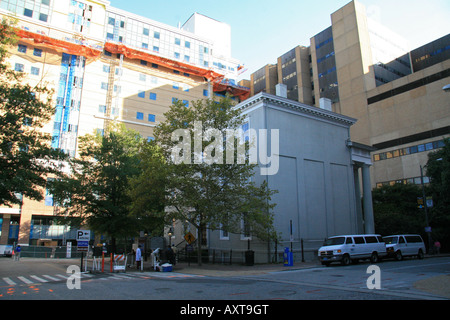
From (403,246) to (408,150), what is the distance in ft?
135

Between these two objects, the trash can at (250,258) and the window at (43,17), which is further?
the window at (43,17)

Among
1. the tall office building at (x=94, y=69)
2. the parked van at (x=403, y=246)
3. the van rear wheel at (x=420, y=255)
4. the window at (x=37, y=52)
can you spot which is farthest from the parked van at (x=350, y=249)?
the window at (x=37, y=52)

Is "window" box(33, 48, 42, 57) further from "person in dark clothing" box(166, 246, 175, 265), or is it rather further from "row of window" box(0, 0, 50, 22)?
"person in dark clothing" box(166, 246, 175, 265)

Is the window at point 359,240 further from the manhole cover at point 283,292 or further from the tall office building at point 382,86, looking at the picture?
the tall office building at point 382,86

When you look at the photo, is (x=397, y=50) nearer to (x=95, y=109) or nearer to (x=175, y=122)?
(x=95, y=109)

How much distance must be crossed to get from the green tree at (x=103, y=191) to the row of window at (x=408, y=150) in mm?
51740

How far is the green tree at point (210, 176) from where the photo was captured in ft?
73.5

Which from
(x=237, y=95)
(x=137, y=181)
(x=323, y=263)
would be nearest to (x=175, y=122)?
(x=137, y=181)

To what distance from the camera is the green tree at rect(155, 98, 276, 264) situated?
2241 cm

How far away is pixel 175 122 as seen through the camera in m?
24.0

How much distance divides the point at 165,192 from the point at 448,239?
37.9 meters

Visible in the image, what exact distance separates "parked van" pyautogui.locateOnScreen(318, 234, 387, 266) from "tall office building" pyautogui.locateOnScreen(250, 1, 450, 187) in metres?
30.8
